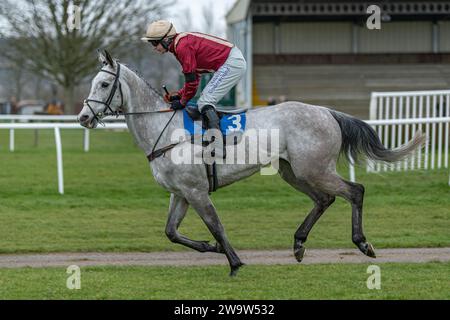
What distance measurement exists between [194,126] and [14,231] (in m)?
3.53

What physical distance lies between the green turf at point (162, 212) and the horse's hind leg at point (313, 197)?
1.08 meters

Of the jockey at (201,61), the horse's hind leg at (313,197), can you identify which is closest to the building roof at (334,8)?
the horse's hind leg at (313,197)

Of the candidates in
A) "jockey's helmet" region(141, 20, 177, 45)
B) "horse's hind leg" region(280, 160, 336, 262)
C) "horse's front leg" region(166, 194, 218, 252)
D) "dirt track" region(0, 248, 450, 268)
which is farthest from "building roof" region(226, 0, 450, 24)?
"horse's front leg" region(166, 194, 218, 252)

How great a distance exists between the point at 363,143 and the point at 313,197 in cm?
69

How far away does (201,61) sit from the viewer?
25.4ft

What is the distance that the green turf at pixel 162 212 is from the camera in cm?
952

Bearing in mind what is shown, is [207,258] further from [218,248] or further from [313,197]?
[313,197]

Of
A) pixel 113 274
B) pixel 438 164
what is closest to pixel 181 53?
pixel 113 274

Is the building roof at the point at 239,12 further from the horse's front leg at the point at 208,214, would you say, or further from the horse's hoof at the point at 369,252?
the horse's front leg at the point at 208,214

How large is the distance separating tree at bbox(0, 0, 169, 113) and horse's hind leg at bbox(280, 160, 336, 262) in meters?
23.5

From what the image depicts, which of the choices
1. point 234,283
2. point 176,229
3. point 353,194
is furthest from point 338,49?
point 234,283

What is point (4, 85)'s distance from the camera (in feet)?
204

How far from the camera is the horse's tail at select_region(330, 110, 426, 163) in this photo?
8.12 meters
